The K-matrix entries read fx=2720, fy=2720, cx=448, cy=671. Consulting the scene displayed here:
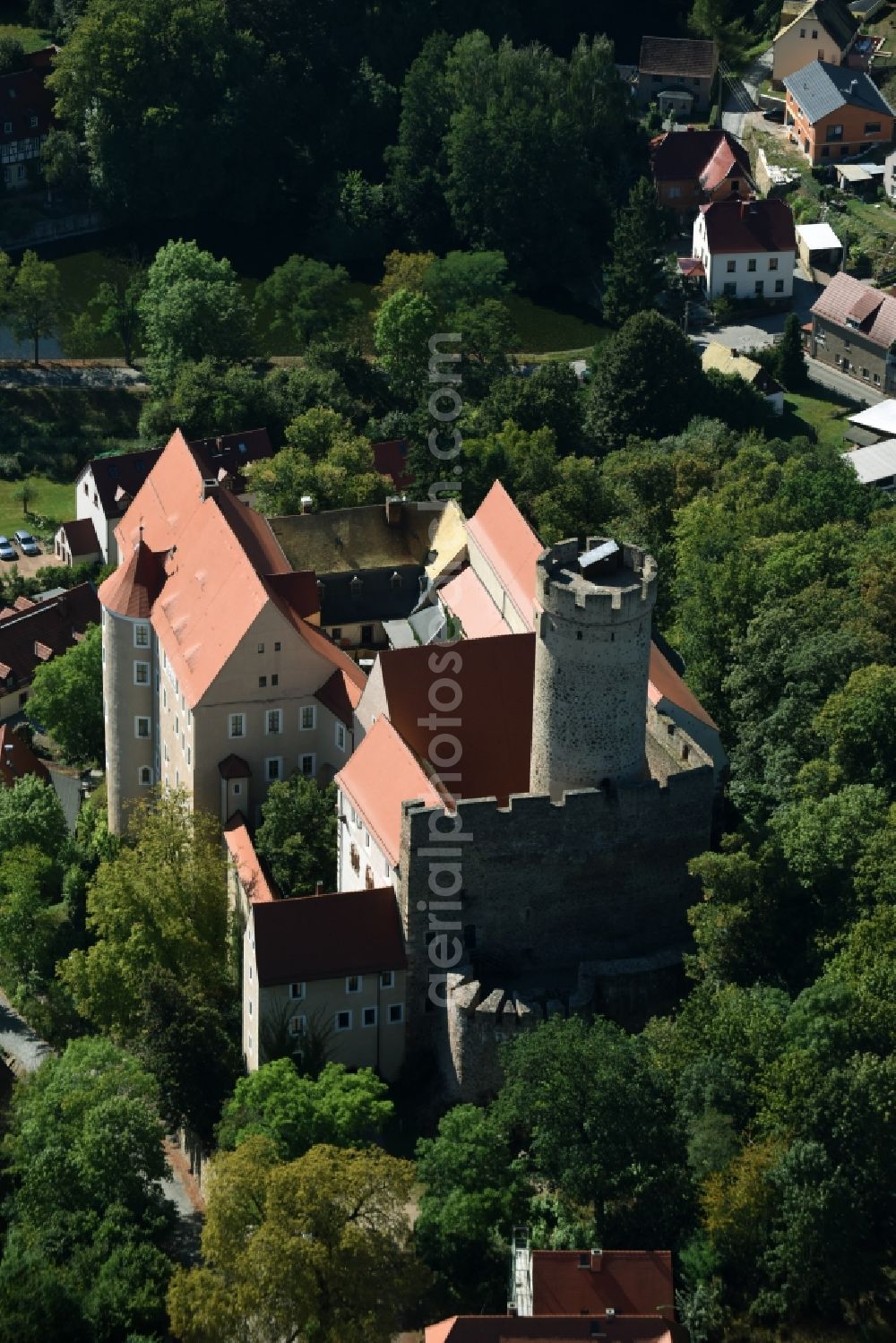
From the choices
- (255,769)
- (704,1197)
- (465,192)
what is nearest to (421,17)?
(465,192)

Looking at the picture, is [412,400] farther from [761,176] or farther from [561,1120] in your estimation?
[561,1120]

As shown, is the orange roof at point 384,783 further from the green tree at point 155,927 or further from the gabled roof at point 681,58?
the gabled roof at point 681,58

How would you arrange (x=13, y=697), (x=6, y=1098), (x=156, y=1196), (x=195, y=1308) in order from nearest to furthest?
(x=195, y=1308)
(x=156, y=1196)
(x=6, y=1098)
(x=13, y=697)

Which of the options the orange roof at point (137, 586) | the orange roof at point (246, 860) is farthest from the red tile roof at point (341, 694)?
the orange roof at point (137, 586)

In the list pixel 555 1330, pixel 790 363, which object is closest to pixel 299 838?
pixel 555 1330

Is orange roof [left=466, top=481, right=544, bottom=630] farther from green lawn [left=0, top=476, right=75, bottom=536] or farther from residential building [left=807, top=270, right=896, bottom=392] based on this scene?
residential building [left=807, top=270, right=896, bottom=392]

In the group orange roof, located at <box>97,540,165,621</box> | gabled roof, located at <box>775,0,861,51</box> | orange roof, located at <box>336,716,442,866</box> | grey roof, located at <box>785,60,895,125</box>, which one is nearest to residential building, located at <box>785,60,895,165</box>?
grey roof, located at <box>785,60,895,125</box>

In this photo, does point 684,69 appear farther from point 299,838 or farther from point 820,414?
point 299,838
